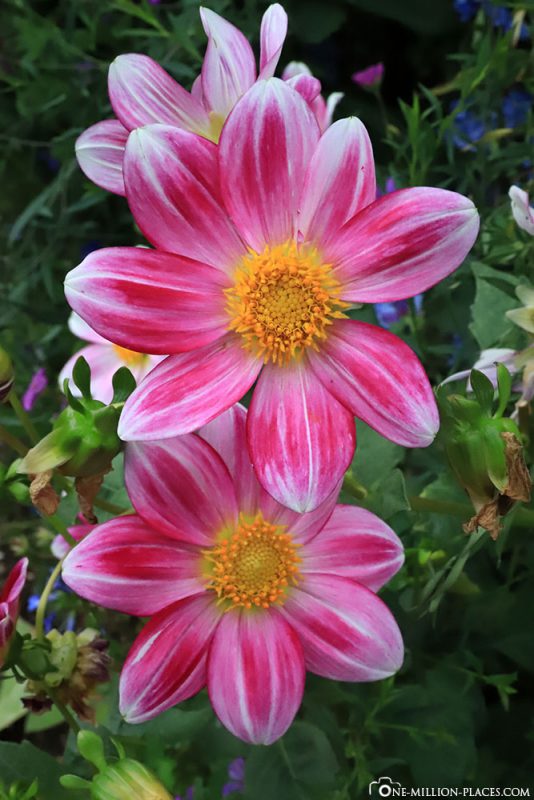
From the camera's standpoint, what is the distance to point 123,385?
46cm

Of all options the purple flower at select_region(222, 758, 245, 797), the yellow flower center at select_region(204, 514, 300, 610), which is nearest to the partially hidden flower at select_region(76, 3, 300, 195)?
the yellow flower center at select_region(204, 514, 300, 610)

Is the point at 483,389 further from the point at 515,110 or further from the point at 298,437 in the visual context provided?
the point at 515,110

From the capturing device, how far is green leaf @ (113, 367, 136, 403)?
46 centimetres

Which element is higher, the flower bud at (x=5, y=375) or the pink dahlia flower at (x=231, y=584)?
the flower bud at (x=5, y=375)

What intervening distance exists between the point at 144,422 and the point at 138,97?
19 cm

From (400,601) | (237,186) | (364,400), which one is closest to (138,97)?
(237,186)

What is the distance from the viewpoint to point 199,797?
2.16 feet

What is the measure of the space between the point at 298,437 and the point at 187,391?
0.06 m

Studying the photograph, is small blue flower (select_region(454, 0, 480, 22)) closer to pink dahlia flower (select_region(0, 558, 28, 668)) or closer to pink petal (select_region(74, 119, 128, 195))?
pink petal (select_region(74, 119, 128, 195))

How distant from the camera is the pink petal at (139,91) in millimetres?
477

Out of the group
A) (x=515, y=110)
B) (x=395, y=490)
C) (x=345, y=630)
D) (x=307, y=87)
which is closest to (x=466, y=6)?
(x=515, y=110)

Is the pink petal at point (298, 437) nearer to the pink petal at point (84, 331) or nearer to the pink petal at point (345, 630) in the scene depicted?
the pink petal at point (345, 630)

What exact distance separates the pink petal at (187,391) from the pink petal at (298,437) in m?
0.01

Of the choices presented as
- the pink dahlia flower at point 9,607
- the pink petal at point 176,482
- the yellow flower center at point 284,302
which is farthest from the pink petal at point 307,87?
the pink dahlia flower at point 9,607
